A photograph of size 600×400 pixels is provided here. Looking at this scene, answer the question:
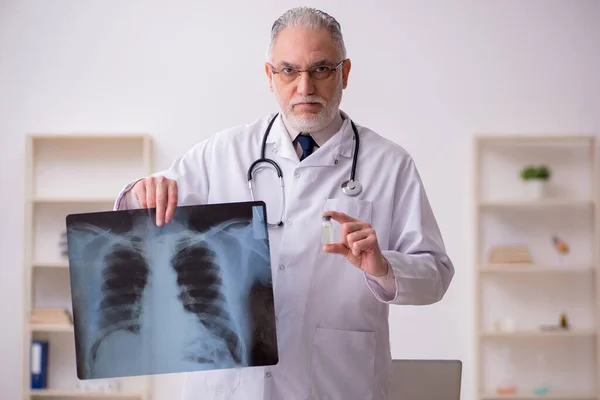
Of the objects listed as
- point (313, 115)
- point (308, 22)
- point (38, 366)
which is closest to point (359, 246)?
point (313, 115)

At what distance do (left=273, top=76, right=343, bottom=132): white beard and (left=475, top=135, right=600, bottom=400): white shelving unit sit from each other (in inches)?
100

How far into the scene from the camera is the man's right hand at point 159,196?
1.52 m

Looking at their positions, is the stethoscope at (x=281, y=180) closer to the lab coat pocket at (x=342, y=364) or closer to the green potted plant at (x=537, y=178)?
the lab coat pocket at (x=342, y=364)

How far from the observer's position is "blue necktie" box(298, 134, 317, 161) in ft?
5.69

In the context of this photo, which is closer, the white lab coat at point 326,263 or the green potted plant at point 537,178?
the white lab coat at point 326,263

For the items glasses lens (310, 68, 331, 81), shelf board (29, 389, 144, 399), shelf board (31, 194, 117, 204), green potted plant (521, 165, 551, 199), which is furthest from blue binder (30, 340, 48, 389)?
glasses lens (310, 68, 331, 81)

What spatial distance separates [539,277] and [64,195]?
2.59 metres

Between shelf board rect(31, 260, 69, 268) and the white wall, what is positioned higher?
the white wall

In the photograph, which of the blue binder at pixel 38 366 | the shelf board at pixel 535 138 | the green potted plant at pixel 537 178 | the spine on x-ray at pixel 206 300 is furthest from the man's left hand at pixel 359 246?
the blue binder at pixel 38 366

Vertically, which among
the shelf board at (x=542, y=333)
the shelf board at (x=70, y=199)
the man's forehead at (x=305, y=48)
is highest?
the man's forehead at (x=305, y=48)

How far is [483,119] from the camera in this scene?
13.7 ft

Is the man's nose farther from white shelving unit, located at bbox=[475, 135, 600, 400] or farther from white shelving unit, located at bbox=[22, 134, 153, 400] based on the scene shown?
white shelving unit, located at bbox=[475, 135, 600, 400]

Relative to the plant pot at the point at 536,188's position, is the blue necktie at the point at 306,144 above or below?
below

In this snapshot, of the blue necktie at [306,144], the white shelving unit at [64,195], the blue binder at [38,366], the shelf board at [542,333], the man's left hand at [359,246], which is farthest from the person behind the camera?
the white shelving unit at [64,195]
